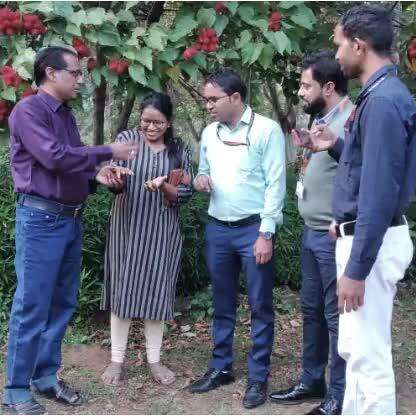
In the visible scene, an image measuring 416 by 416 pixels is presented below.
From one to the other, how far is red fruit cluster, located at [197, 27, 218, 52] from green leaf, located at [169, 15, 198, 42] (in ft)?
0.21

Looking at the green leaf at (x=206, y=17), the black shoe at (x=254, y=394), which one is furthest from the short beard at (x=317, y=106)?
the black shoe at (x=254, y=394)

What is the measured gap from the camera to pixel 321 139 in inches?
119

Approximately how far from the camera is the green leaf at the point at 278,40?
151 inches

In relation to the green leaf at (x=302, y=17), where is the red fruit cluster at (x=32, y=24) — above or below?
below

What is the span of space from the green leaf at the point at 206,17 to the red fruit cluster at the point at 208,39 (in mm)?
34

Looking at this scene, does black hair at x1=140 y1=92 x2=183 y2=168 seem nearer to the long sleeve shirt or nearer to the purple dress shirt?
the purple dress shirt

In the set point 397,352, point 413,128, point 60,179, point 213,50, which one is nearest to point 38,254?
point 60,179

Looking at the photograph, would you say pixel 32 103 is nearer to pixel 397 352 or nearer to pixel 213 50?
pixel 213 50

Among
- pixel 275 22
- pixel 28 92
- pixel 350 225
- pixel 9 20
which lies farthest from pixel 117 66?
pixel 350 225

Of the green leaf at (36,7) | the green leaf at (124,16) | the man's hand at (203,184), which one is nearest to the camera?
the green leaf at (36,7)

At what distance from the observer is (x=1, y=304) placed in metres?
4.77

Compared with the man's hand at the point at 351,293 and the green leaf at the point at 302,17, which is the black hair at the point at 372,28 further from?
the green leaf at the point at 302,17

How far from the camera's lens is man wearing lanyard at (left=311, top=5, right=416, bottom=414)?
101 inches

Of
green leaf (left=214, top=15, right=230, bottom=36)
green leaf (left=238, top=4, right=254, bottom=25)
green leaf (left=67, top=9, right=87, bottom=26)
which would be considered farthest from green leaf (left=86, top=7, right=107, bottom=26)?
green leaf (left=238, top=4, right=254, bottom=25)
